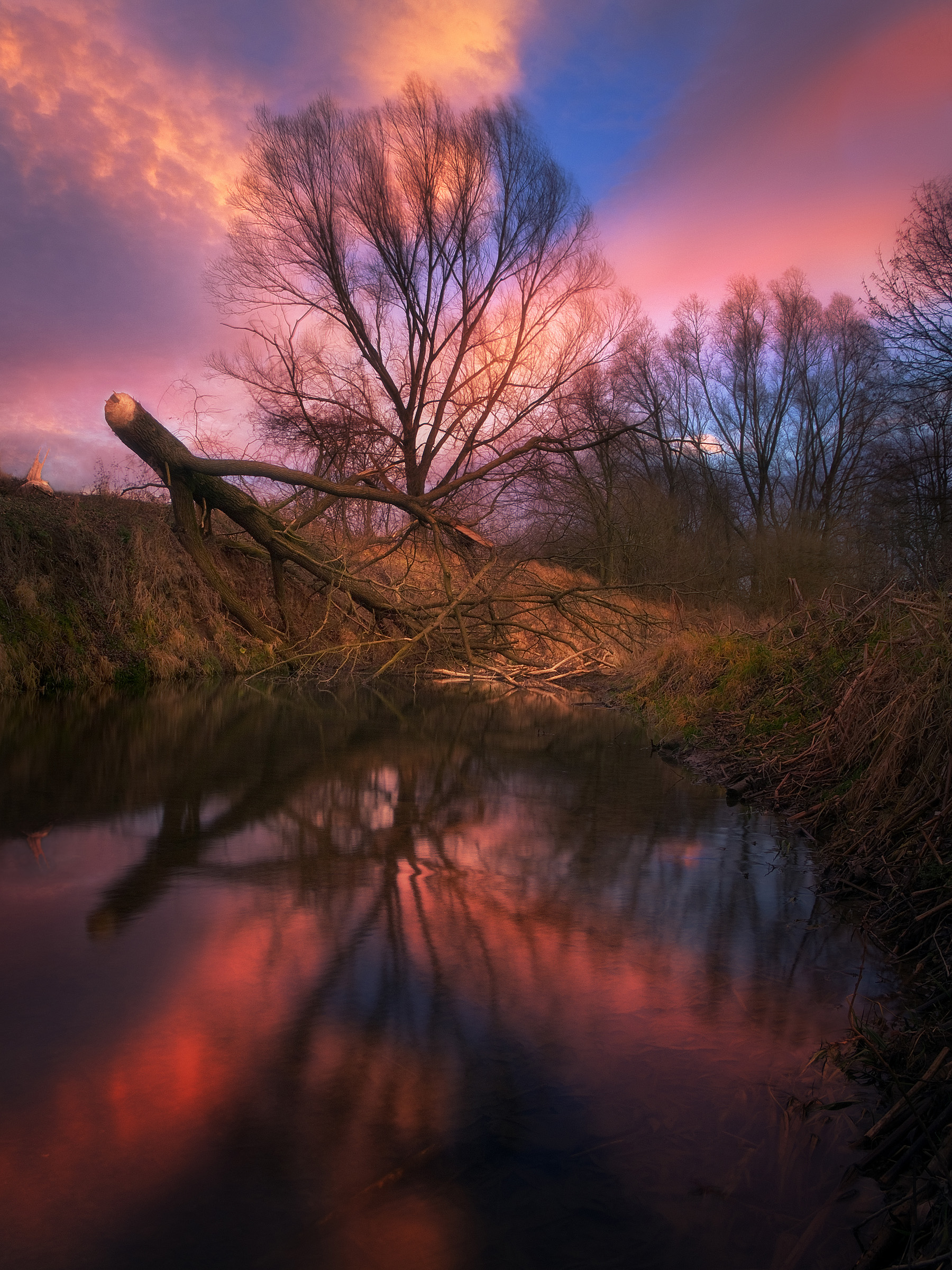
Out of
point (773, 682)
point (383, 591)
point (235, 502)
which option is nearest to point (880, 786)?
point (773, 682)

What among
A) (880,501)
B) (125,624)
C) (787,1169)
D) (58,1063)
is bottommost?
(58,1063)

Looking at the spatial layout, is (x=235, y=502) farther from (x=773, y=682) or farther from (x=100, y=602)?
(x=773, y=682)

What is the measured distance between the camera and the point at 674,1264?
1.52 m

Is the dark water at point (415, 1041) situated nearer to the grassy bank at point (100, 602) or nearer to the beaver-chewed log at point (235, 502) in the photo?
the grassy bank at point (100, 602)

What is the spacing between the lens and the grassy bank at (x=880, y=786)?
180 centimetres

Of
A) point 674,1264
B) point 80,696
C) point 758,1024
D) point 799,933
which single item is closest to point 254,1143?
point 674,1264

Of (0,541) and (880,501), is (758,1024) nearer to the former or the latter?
(0,541)

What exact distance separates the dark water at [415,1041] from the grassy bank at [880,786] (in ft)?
0.44

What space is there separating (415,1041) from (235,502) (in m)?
11.2

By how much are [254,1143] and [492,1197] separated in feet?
1.77

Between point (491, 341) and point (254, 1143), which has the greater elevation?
point (491, 341)

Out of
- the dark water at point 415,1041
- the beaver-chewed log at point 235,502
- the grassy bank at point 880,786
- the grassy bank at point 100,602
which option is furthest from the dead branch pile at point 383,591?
the dark water at point 415,1041

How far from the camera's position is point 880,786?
3.71 metres

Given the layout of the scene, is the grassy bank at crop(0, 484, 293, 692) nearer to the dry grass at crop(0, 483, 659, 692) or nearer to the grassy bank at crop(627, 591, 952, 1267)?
the dry grass at crop(0, 483, 659, 692)
